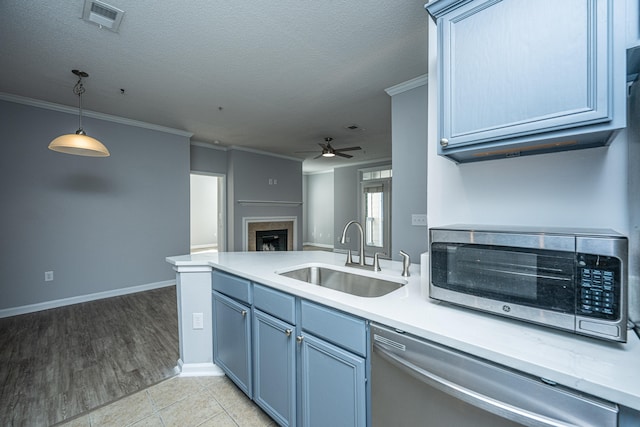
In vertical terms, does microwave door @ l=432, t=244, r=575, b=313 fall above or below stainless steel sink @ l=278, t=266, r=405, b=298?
above

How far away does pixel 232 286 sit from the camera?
1904mm

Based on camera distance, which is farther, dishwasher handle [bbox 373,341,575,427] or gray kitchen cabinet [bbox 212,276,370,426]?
gray kitchen cabinet [bbox 212,276,370,426]

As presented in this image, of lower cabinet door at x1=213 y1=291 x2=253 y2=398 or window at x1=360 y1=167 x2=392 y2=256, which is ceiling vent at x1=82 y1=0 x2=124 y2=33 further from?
window at x1=360 y1=167 x2=392 y2=256

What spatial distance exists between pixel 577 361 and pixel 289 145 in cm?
559

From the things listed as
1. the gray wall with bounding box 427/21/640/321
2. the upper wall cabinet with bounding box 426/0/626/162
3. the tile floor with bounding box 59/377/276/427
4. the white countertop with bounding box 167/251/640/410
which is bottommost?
the tile floor with bounding box 59/377/276/427

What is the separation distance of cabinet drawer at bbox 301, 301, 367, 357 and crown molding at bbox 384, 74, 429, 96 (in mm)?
2576

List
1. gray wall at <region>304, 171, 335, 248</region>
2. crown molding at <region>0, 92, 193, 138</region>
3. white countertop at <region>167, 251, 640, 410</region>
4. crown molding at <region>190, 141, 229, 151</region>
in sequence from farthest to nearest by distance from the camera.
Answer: gray wall at <region>304, 171, 335, 248</region>, crown molding at <region>190, 141, 229, 151</region>, crown molding at <region>0, 92, 193, 138</region>, white countertop at <region>167, 251, 640, 410</region>

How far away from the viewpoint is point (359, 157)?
7062 mm

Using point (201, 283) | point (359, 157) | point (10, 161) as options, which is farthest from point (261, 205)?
point (201, 283)

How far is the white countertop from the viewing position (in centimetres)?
69

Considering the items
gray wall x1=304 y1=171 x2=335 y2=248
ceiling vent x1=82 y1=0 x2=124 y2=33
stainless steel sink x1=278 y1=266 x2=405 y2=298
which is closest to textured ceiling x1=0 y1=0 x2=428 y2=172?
ceiling vent x1=82 y1=0 x2=124 y2=33

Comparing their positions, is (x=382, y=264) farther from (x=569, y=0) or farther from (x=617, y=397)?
(x=569, y=0)

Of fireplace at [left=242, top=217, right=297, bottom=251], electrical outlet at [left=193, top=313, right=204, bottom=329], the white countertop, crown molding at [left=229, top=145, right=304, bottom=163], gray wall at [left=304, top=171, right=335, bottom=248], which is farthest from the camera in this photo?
gray wall at [left=304, top=171, right=335, bottom=248]

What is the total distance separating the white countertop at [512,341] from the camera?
688 mm
